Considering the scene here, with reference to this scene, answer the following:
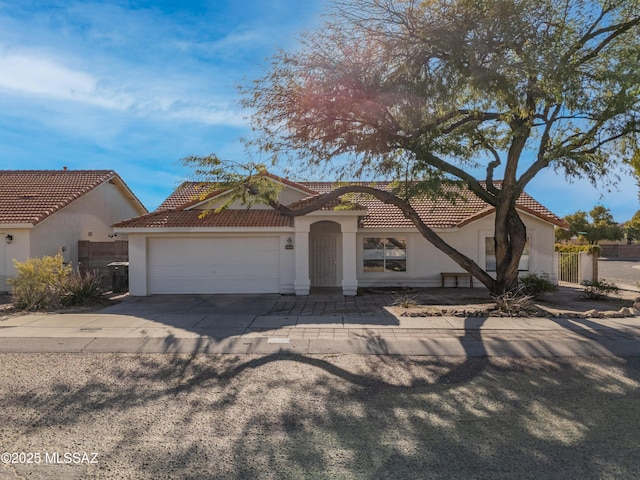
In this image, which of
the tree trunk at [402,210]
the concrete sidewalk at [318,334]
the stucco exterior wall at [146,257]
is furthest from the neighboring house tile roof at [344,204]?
the concrete sidewalk at [318,334]

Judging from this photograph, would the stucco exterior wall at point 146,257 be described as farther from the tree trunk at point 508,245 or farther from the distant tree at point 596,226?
the distant tree at point 596,226

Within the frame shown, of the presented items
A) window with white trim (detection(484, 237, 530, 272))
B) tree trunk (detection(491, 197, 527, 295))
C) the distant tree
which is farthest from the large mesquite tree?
the distant tree

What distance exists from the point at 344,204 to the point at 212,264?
505 centimetres

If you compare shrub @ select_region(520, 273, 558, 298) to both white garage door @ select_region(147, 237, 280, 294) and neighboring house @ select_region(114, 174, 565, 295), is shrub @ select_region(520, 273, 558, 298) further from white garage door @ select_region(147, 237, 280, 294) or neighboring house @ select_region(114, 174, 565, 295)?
white garage door @ select_region(147, 237, 280, 294)

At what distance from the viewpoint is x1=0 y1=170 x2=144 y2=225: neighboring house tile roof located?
15.5 meters

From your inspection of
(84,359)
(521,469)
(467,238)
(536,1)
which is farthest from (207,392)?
(467,238)

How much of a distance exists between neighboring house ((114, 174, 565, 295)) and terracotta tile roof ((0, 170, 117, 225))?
13.2 feet

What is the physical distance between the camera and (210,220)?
1469 centimetres

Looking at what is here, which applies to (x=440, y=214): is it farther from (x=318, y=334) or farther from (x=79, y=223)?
(x=79, y=223)

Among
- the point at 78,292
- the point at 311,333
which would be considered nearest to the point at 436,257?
the point at 311,333

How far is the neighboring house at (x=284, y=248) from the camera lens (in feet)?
47.1

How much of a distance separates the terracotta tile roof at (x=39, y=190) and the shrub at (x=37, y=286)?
374cm

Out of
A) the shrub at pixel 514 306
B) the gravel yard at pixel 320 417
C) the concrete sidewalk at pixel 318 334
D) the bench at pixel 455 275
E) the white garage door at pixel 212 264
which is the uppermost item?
the white garage door at pixel 212 264

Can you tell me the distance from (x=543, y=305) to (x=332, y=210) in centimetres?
678
